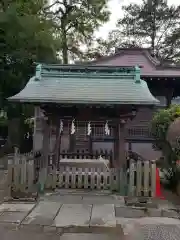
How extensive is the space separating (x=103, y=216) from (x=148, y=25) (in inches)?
1333

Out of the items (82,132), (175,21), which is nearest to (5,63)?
(82,132)

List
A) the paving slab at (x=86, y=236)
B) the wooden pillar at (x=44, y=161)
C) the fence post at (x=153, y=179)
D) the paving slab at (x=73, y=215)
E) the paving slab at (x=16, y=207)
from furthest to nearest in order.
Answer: the wooden pillar at (x=44, y=161), the fence post at (x=153, y=179), the paving slab at (x=16, y=207), the paving slab at (x=73, y=215), the paving slab at (x=86, y=236)

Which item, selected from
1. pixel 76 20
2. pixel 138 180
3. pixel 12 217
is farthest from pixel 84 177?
pixel 76 20

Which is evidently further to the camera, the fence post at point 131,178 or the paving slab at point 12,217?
the fence post at point 131,178

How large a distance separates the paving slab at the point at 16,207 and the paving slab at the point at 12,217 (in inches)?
10.3

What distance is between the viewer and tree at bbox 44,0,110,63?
1080 inches

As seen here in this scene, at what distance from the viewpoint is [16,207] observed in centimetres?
683

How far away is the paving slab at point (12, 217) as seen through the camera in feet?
18.8

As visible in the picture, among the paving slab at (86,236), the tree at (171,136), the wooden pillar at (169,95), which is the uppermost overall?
the wooden pillar at (169,95)

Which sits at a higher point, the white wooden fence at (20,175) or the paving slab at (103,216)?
the white wooden fence at (20,175)

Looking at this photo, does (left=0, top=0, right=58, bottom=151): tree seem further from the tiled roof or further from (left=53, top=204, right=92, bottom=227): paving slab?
(left=53, top=204, right=92, bottom=227): paving slab

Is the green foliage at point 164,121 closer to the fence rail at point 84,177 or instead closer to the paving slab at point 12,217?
the fence rail at point 84,177

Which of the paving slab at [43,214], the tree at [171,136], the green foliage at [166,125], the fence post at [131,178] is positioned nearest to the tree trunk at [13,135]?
the tree at [171,136]

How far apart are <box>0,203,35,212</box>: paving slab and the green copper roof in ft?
9.84
